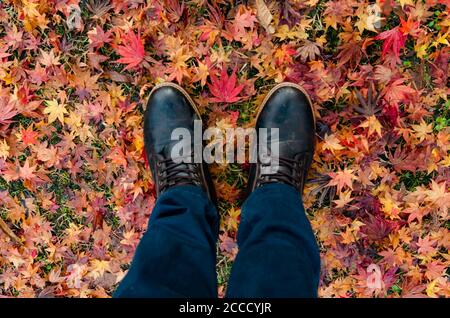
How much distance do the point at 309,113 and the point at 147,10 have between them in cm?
76

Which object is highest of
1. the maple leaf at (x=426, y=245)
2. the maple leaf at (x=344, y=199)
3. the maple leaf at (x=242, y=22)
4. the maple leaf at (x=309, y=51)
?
the maple leaf at (x=242, y=22)

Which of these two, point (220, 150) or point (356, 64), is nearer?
point (356, 64)

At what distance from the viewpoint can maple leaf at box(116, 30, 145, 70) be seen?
1.53 metres

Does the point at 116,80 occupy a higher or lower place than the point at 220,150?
higher

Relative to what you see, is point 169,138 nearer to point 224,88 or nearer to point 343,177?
point 224,88

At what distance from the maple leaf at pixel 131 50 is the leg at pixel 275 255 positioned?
757 mm

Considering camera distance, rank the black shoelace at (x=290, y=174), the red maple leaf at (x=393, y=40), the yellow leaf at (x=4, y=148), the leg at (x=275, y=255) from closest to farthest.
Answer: the leg at (x=275, y=255), the red maple leaf at (x=393, y=40), the black shoelace at (x=290, y=174), the yellow leaf at (x=4, y=148)

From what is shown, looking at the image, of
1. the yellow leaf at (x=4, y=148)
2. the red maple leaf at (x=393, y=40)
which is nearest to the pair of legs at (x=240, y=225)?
the red maple leaf at (x=393, y=40)

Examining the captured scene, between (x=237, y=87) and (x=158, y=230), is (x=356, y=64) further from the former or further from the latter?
(x=158, y=230)

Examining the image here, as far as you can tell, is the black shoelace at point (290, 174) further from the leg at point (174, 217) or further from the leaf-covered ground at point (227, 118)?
the leg at point (174, 217)

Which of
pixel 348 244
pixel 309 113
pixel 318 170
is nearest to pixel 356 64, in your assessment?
pixel 309 113

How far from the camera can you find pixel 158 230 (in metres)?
1.23

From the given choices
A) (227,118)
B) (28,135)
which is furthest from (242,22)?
(28,135)

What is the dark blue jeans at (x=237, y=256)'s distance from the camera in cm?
108
